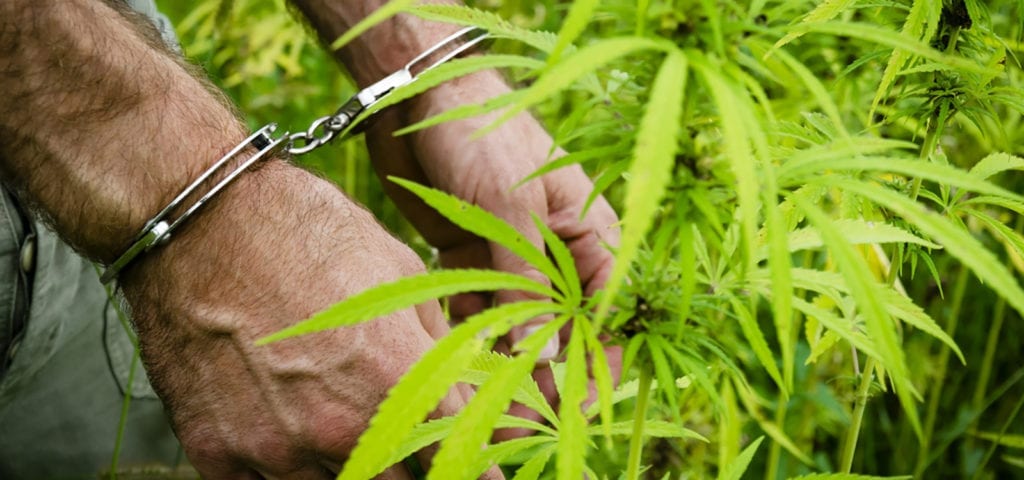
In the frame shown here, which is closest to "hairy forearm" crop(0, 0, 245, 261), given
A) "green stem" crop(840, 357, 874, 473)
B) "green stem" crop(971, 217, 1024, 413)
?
"green stem" crop(840, 357, 874, 473)

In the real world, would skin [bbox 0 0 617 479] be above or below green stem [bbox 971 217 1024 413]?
above

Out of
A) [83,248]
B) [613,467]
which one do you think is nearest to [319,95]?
[613,467]

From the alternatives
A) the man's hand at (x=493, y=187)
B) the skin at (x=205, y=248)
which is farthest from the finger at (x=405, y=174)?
the skin at (x=205, y=248)

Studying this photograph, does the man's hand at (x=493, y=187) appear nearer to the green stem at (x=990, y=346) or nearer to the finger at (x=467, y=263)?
the finger at (x=467, y=263)

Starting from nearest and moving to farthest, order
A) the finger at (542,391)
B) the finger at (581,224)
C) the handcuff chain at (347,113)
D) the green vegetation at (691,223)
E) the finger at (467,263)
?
the green vegetation at (691,223), the handcuff chain at (347,113), the finger at (542,391), the finger at (581,224), the finger at (467,263)

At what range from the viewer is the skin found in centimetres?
84

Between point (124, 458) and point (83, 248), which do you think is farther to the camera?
point (124, 458)

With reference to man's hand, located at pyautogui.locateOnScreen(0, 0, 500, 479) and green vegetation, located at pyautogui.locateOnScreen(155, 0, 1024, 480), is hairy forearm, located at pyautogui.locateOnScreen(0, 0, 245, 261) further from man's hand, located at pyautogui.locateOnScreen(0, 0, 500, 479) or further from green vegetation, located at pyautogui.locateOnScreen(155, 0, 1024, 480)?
green vegetation, located at pyautogui.locateOnScreen(155, 0, 1024, 480)

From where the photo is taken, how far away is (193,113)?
905mm

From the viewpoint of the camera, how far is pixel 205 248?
0.86m

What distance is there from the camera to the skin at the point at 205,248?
0.84 metres

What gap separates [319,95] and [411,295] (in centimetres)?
206

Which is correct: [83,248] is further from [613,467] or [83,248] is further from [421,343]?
[613,467]

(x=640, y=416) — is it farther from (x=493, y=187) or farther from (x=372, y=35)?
(x=372, y=35)
